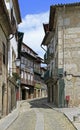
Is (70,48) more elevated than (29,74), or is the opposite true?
(29,74)

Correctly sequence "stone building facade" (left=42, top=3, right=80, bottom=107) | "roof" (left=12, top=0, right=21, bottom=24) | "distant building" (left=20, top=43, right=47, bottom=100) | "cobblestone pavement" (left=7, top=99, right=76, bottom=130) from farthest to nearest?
1. "distant building" (left=20, top=43, right=47, bottom=100)
2. "stone building facade" (left=42, top=3, right=80, bottom=107)
3. "roof" (left=12, top=0, right=21, bottom=24)
4. "cobblestone pavement" (left=7, top=99, right=76, bottom=130)

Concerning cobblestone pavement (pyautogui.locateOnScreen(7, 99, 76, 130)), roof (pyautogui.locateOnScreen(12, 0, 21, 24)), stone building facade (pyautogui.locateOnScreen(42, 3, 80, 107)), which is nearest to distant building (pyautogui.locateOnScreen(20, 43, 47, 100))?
roof (pyautogui.locateOnScreen(12, 0, 21, 24))

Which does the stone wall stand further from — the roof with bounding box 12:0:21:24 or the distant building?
the distant building

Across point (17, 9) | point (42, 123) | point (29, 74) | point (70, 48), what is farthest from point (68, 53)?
point (29, 74)

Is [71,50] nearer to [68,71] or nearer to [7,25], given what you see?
[68,71]

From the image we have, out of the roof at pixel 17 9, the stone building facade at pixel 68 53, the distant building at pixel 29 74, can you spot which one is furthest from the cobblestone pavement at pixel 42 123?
the distant building at pixel 29 74

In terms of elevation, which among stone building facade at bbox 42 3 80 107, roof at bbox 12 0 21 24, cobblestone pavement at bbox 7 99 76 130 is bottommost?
cobblestone pavement at bbox 7 99 76 130

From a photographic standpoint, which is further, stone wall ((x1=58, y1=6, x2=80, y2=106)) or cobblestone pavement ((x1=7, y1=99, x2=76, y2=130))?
stone wall ((x1=58, y1=6, x2=80, y2=106))

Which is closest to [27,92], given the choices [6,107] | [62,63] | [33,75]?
[33,75]

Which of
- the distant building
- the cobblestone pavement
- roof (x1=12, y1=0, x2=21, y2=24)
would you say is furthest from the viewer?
the distant building

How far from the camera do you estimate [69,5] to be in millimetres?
31641

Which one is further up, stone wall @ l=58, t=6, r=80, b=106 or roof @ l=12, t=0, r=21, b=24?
roof @ l=12, t=0, r=21, b=24

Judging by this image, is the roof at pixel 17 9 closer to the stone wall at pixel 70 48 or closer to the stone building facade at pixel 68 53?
the stone building facade at pixel 68 53

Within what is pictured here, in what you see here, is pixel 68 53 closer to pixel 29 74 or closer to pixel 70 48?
pixel 70 48
